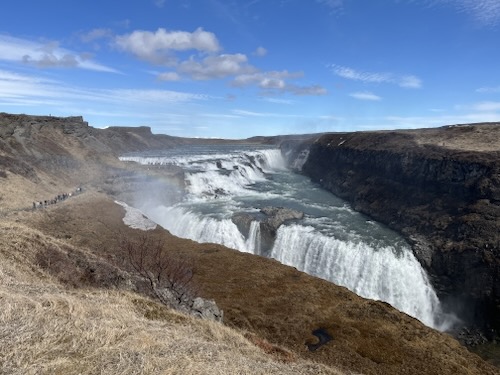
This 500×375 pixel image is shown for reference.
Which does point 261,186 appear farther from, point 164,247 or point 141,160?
point 164,247

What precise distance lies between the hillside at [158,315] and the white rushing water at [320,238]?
5.65 metres

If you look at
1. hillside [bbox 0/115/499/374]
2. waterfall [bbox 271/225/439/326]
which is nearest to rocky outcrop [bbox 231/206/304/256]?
waterfall [bbox 271/225/439/326]

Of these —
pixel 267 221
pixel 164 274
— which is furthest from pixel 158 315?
pixel 267 221

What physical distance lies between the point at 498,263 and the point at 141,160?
6250cm

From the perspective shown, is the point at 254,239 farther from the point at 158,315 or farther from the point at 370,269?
the point at 158,315

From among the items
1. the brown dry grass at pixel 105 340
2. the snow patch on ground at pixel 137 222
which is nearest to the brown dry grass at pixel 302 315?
the snow patch on ground at pixel 137 222

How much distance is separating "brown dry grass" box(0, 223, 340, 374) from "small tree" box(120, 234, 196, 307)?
3.32 metres

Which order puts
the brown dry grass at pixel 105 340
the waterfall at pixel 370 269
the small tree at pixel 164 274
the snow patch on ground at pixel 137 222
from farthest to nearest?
the snow patch on ground at pixel 137 222 < the waterfall at pixel 370 269 < the small tree at pixel 164 274 < the brown dry grass at pixel 105 340

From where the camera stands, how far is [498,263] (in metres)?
28.0

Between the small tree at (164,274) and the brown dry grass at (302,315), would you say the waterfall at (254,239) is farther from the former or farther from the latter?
the small tree at (164,274)

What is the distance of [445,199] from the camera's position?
38.3 meters

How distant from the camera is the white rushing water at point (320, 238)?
96.2ft

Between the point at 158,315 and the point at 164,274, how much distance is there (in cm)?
922

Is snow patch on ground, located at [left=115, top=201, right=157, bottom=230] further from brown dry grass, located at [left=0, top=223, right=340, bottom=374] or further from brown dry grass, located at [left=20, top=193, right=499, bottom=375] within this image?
brown dry grass, located at [left=0, top=223, right=340, bottom=374]
